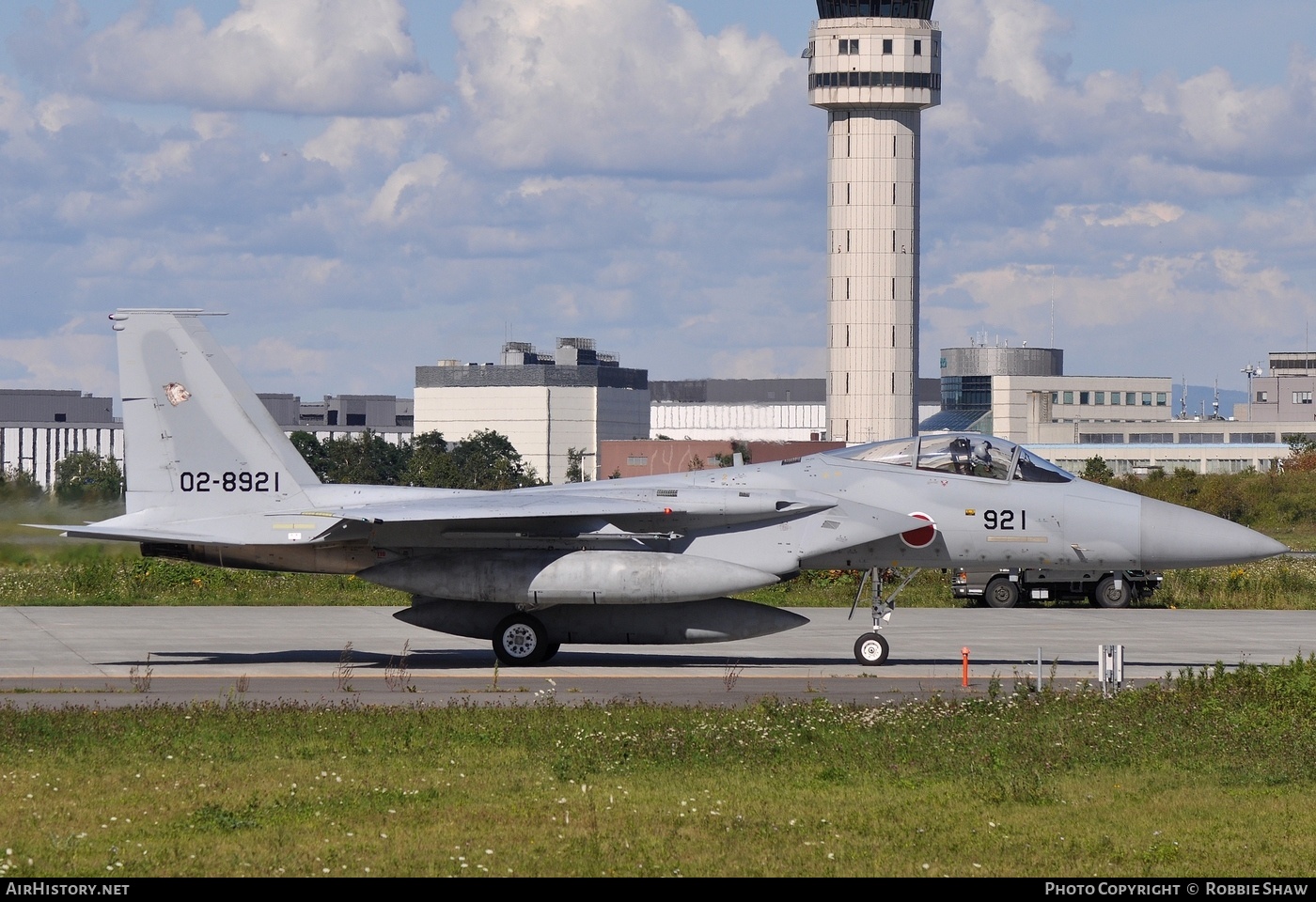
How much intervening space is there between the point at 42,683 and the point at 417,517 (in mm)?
4900

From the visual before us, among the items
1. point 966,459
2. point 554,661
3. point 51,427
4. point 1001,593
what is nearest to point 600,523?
point 554,661

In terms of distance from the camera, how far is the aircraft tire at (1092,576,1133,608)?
3450 centimetres

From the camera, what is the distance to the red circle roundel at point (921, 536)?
69.1ft

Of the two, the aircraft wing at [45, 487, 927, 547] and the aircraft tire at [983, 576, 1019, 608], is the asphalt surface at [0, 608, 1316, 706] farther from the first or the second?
the aircraft tire at [983, 576, 1019, 608]

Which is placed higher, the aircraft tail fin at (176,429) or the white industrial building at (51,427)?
the white industrial building at (51,427)

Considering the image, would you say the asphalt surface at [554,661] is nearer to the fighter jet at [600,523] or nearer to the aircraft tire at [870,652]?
the aircraft tire at [870,652]

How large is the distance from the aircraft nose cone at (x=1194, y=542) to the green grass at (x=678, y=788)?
4.48m

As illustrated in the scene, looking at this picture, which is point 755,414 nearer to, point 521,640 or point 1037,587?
point 1037,587

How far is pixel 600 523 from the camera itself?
20.8m

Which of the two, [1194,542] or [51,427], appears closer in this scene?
[1194,542]

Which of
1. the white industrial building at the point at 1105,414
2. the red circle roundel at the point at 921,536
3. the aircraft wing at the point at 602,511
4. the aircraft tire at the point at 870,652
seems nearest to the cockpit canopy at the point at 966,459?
the red circle roundel at the point at 921,536

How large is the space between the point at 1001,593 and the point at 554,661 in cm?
1554

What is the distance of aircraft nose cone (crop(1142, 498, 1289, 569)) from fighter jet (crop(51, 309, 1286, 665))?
3 cm

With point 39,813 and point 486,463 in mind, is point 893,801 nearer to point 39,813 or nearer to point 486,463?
point 39,813
